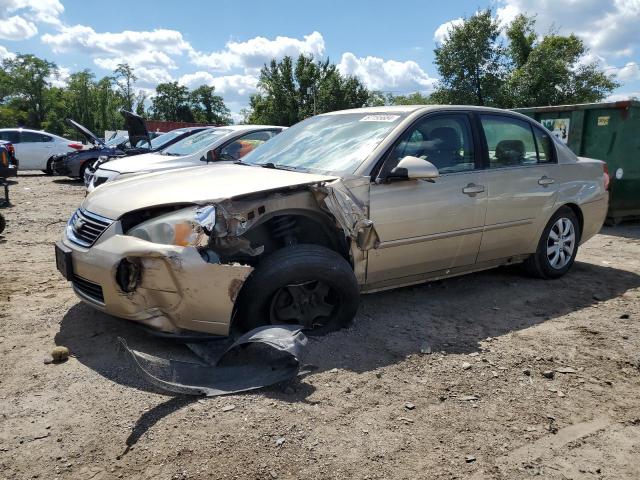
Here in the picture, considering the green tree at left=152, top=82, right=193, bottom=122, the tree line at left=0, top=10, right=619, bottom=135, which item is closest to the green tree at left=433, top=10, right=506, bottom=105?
the tree line at left=0, top=10, right=619, bottom=135

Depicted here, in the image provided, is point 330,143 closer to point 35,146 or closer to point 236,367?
point 236,367

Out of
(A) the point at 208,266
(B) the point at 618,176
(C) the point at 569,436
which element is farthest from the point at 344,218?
(B) the point at 618,176

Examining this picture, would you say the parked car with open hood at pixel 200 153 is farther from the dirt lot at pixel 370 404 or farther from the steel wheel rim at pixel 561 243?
the steel wheel rim at pixel 561 243

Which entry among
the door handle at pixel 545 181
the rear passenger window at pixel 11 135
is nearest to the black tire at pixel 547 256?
the door handle at pixel 545 181

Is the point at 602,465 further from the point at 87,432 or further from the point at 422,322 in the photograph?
the point at 87,432

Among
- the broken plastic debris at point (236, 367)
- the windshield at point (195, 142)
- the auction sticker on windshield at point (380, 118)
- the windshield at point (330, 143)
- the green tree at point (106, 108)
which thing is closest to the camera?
the broken plastic debris at point (236, 367)

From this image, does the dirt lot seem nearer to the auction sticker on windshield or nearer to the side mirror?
the side mirror

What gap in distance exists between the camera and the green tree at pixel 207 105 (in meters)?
89.6

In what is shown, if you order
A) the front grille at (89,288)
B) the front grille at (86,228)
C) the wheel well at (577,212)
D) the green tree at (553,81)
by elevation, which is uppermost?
the green tree at (553,81)

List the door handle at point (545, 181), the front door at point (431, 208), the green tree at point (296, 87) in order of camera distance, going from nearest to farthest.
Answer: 1. the front door at point (431, 208)
2. the door handle at point (545, 181)
3. the green tree at point (296, 87)

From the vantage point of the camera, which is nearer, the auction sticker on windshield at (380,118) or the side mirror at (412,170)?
the side mirror at (412,170)

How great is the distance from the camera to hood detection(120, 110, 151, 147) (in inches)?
407

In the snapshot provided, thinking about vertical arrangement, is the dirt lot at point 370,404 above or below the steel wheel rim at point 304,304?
below

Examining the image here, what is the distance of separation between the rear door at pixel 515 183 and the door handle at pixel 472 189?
124 millimetres
